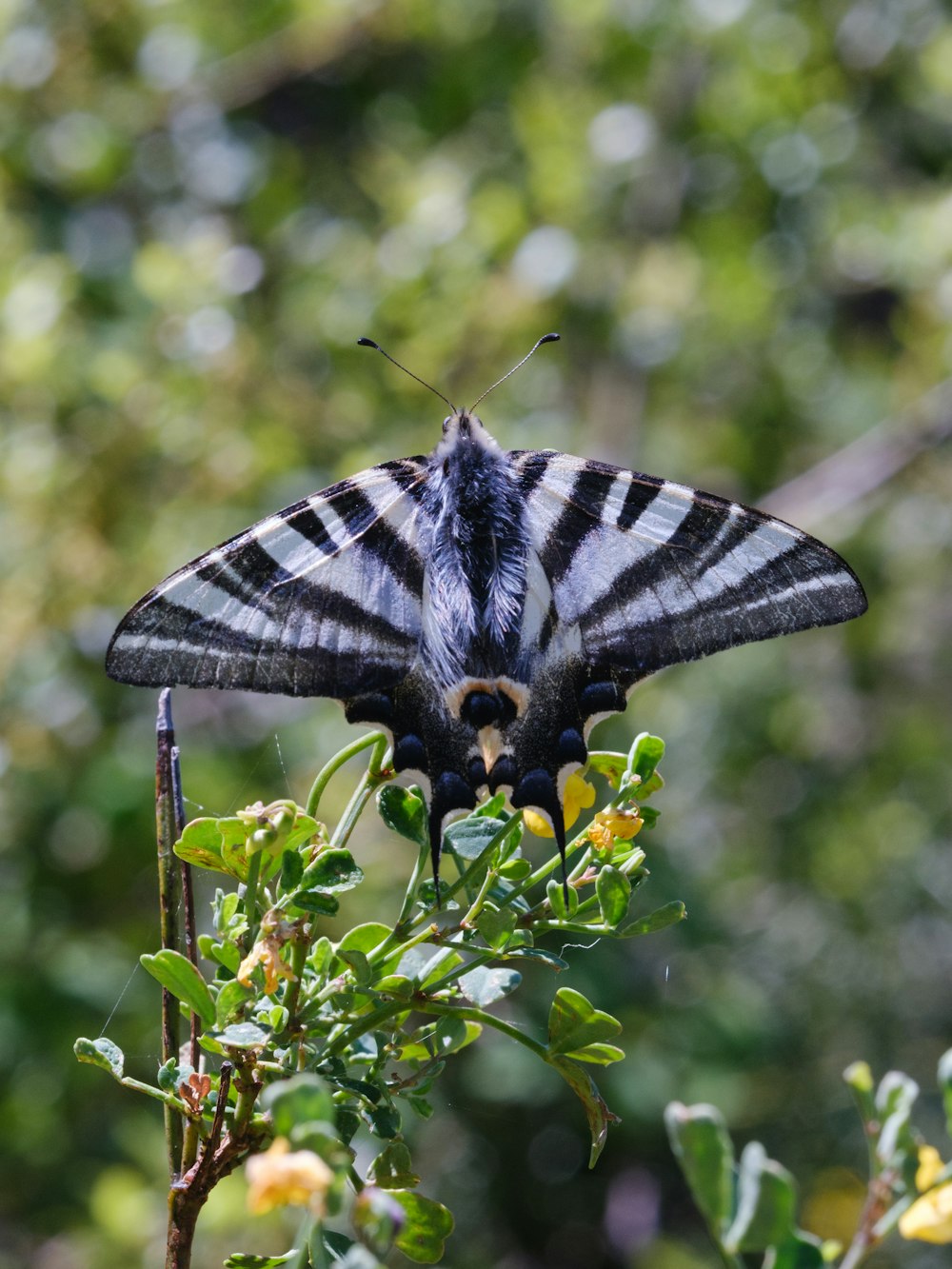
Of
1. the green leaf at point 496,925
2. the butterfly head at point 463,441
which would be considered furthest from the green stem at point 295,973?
the butterfly head at point 463,441

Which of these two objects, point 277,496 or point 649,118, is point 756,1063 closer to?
point 277,496

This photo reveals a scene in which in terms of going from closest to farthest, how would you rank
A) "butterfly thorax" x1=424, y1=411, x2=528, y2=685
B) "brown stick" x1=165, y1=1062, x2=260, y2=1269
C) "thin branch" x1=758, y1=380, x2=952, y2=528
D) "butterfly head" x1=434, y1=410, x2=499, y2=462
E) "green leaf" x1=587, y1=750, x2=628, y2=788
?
"brown stick" x1=165, y1=1062, x2=260, y2=1269 < "green leaf" x1=587, y1=750, x2=628, y2=788 < "butterfly thorax" x1=424, y1=411, x2=528, y2=685 < "butterfly head" x1=434, y1=410, x2=499, y2=462 < "thin branch" x1=758, y1=380, x2=952, y2=528

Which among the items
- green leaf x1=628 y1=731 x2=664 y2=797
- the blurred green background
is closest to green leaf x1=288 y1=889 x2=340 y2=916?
green leaf x1=628 y1=731 x2=664 y2=797

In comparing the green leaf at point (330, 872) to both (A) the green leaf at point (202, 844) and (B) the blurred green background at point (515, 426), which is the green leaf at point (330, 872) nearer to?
(A) the green leaf at point (202, 844)

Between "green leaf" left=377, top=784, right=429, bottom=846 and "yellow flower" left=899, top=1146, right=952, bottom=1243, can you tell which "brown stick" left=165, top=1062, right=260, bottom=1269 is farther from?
"yellow flower" left=899, top=1146, right=952, bottom=1243

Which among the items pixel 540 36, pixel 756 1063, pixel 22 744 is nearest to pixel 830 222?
pixel 540 36

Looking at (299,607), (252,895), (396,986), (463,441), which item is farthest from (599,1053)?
(463,441)
